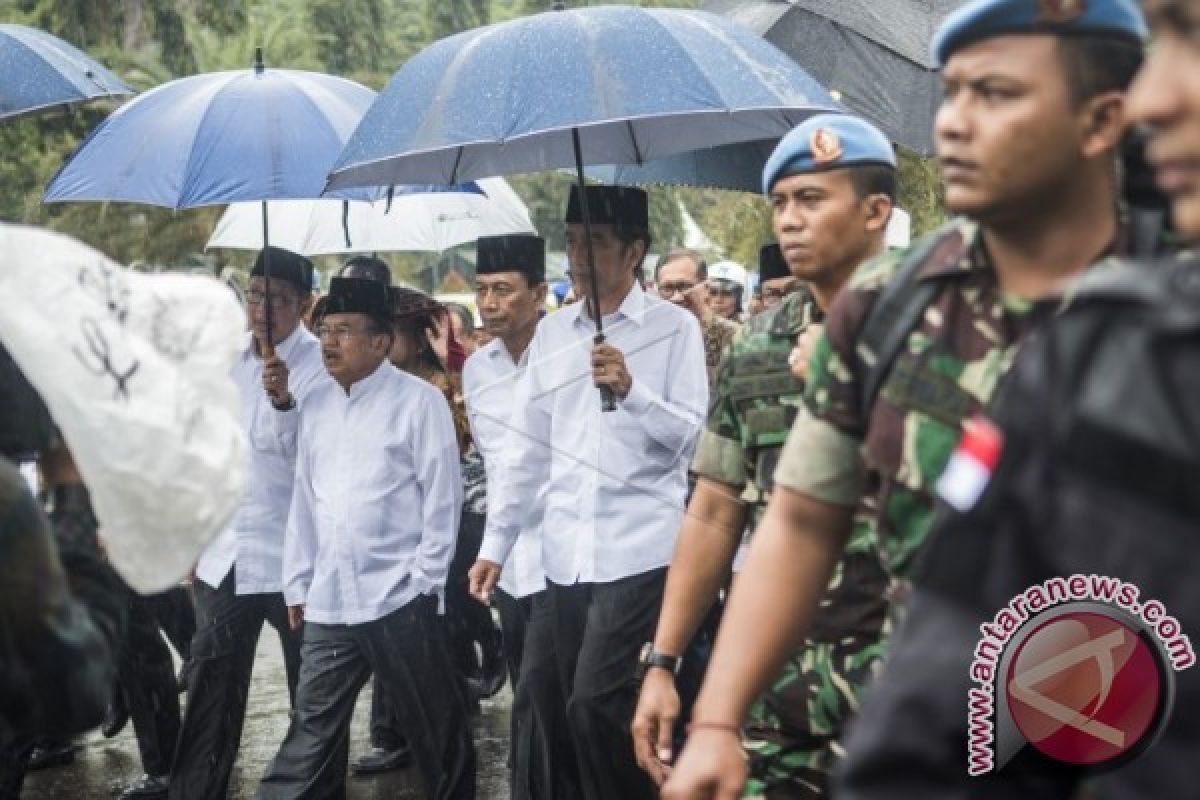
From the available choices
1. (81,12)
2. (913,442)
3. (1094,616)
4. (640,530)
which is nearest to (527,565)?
(640,530)

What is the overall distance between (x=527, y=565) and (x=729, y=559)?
270 centimetres

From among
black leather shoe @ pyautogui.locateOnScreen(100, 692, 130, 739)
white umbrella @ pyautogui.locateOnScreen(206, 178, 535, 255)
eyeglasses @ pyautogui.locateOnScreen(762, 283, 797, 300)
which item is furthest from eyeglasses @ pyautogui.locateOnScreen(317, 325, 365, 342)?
white umbrella @ pyautogui.locateOnScreen(206, 178, 535, 255)

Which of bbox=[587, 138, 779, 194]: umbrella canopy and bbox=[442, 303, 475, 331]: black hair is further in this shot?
bbox=[442, 303, 475, 331]: black hair

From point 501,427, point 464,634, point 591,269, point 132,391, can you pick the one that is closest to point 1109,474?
point 132,391

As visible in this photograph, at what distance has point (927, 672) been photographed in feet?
6.00

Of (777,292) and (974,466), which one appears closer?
(974,466)

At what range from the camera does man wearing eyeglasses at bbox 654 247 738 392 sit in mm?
9477

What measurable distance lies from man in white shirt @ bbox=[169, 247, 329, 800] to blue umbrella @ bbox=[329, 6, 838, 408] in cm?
141

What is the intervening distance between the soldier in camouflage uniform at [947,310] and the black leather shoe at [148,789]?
548cm

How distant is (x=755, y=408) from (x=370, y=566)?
2.96m

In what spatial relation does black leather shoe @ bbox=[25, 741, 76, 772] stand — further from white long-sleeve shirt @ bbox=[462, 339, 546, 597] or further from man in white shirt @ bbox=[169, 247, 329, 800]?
white long-sleeve shirt @ bbox=[462, 339, 546, 597]

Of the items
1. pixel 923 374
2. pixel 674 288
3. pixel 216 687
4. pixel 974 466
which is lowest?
pixel 216 687

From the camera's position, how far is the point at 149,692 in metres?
8.22

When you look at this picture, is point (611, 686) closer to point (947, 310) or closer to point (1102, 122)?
point (947, 310)
